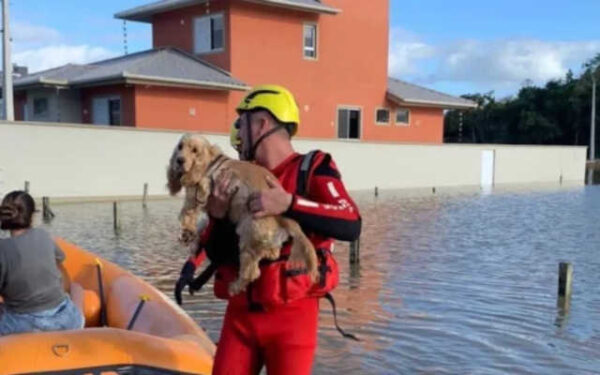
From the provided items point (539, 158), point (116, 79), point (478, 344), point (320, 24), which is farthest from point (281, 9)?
point (478, 344)

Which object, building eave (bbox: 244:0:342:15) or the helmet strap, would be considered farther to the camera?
building eave (bbox: 244:0:342:15)

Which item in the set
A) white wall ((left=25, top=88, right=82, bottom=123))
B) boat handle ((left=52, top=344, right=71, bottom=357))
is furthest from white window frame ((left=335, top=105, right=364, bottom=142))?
boat handle ((left=52, top=344, right=71, bottom=357))

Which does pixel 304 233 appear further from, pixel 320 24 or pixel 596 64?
pixel 596 64

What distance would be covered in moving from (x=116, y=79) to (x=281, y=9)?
7957 millimetres

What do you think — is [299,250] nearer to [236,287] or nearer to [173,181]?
[236,287]

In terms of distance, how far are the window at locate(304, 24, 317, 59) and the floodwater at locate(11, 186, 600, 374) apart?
11.8 m

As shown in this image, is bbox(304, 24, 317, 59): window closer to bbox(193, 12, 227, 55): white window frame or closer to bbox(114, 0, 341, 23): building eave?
bbox(114, 0, 341, 23): building eave

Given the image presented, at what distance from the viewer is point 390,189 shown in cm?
2978

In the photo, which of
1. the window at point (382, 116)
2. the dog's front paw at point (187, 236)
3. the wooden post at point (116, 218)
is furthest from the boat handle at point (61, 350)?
the window at point (382, 116)

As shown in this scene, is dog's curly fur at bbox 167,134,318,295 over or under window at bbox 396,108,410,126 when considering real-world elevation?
under

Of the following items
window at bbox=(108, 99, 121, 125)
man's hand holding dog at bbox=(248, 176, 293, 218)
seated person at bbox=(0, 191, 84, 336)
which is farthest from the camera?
window at bbox=(108, 99, 121, 125)

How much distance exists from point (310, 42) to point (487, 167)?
461 inches

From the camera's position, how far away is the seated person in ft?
13.8

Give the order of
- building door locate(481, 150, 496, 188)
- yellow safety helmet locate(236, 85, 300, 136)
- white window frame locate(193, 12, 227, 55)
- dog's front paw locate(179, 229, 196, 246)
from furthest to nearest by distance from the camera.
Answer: building door locate(481, 150, 496, 188) < white window frame locate(193, 12, 227, 55) < dog's front paw locate(179, 229, 196, 246) < yellow safety helmet locate(236, 85, 300, 136)
